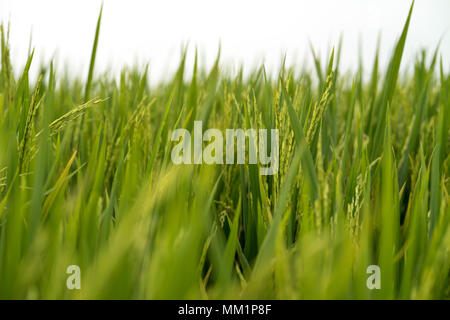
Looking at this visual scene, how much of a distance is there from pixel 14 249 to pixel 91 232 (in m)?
0.09

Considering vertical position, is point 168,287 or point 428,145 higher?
point 428,145

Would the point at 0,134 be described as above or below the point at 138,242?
above

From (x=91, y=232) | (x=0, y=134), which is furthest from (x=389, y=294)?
(x=0, y=134)

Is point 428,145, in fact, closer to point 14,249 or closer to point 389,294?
point 389,294

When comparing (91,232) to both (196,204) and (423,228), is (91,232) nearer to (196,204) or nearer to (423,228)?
(196,204)

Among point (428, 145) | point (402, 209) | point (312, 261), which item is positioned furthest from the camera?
point (428, 145)

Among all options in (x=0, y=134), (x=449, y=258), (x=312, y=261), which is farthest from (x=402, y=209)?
(x=0, y=134)

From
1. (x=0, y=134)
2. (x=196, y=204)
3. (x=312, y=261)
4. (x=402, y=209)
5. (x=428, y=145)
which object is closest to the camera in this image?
(x=312, y=261)

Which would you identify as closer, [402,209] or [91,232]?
[91,232]

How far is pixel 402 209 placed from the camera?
0.84 metres

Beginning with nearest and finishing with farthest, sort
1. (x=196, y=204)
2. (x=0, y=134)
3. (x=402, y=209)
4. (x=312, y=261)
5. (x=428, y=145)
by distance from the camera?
(x=312, y=261) < (x=196, y=204) < (x=0, y=134) < (x=402, y=209) < (x=428, y=145)

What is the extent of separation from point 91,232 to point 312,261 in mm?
290
